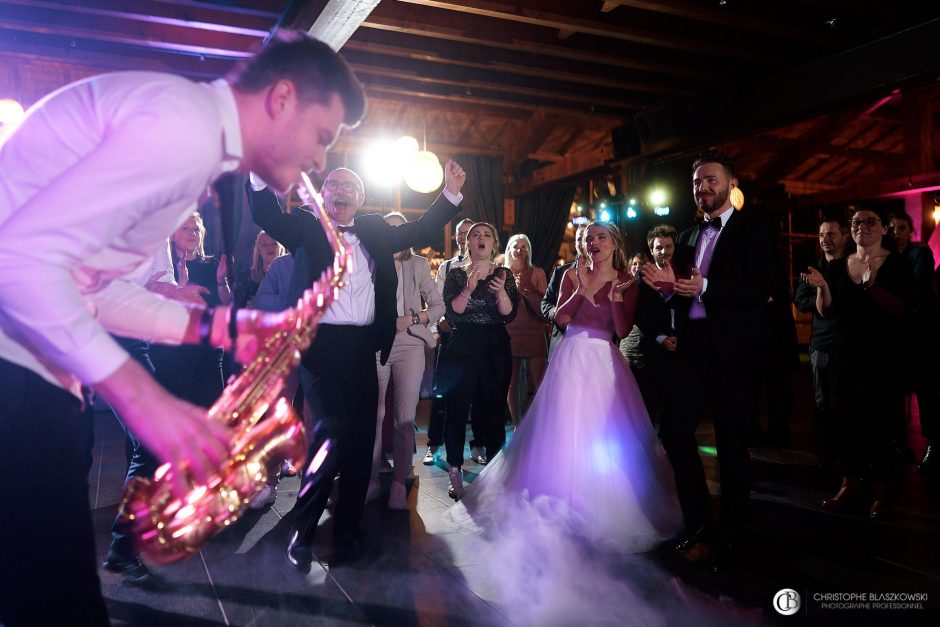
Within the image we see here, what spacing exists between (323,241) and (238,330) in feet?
6.06

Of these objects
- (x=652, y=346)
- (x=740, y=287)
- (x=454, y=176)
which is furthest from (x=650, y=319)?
(x=454, y=176)

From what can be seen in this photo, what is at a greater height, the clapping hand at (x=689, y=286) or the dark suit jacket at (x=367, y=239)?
the dark suit jacket at (x=367, y=239)

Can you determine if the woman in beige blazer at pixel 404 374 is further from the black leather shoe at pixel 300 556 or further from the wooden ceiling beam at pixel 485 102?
the wooden ceiling beam at pixel 485 102

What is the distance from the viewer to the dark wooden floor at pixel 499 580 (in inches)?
95.1

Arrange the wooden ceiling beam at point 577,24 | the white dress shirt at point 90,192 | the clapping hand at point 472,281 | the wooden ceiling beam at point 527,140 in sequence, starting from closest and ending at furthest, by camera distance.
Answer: the white dress shirt at point 90,192, the clapping hand at point 472,281, the wooden ceiling beam at point 577,24, the wooden ceiling beam at point 527,140

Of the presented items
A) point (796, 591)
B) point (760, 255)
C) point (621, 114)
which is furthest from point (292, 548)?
point (621, 114)

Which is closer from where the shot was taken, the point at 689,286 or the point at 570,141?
the point at 689,286

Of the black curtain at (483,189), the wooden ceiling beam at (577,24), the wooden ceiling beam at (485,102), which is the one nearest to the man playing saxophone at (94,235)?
the wooden ceiling beam at (577,24)

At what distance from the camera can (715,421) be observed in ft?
10.2

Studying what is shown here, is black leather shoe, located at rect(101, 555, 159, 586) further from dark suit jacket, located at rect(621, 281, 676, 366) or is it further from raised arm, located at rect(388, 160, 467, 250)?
dark suit jacket, located at rect(621, 281, 676, 366)

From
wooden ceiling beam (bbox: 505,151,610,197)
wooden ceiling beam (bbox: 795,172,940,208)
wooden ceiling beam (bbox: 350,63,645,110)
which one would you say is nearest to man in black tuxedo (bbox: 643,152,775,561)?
wooden ceiling beam (bbox: 350,63,645,110)

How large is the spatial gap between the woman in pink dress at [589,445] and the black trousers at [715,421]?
330 millimetres

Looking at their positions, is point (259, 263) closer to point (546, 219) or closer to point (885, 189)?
point (546, 219)

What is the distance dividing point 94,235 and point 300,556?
92.2 inches
